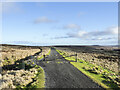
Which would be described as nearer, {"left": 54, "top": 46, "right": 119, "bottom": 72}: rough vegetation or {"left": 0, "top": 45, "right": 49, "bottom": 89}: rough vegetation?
{"left": 0, "top": 45, "right": 49, "bottom": 89}: rough vegetation

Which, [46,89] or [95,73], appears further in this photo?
[95,73]

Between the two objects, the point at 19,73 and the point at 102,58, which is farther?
the point at 102,58

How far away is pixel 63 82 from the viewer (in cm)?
1387

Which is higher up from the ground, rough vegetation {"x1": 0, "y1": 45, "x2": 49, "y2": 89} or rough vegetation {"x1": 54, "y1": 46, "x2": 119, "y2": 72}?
Answer: rough vegetation {"x1": 0, "y1": 45, "x2": 49, "y2": 89}

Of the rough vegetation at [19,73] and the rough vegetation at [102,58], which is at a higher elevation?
the rough vegetation at [19,73]

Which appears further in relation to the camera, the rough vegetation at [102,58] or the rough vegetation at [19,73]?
the rough vegetation at [102,58]

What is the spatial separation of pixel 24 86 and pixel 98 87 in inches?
368

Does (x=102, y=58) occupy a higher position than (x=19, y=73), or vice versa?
(x=19, y=73)

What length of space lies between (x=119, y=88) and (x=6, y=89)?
13.8 meters

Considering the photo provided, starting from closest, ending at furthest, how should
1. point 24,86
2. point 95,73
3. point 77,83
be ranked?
1. point 24,86
2. point 77,83
3. point 95,73

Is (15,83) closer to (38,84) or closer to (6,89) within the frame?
(6,89)

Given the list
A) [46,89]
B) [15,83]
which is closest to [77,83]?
[46,89]

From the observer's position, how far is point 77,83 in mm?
13609

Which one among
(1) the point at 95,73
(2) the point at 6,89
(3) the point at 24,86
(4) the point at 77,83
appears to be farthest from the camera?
(1) the point at 95,73
